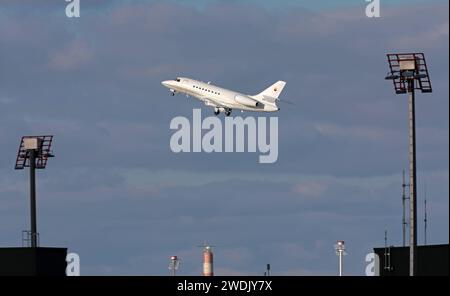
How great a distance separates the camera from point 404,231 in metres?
153

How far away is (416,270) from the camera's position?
126250 millimetres

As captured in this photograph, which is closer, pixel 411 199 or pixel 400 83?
pixel 411 199

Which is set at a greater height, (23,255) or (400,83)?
(400,83)
